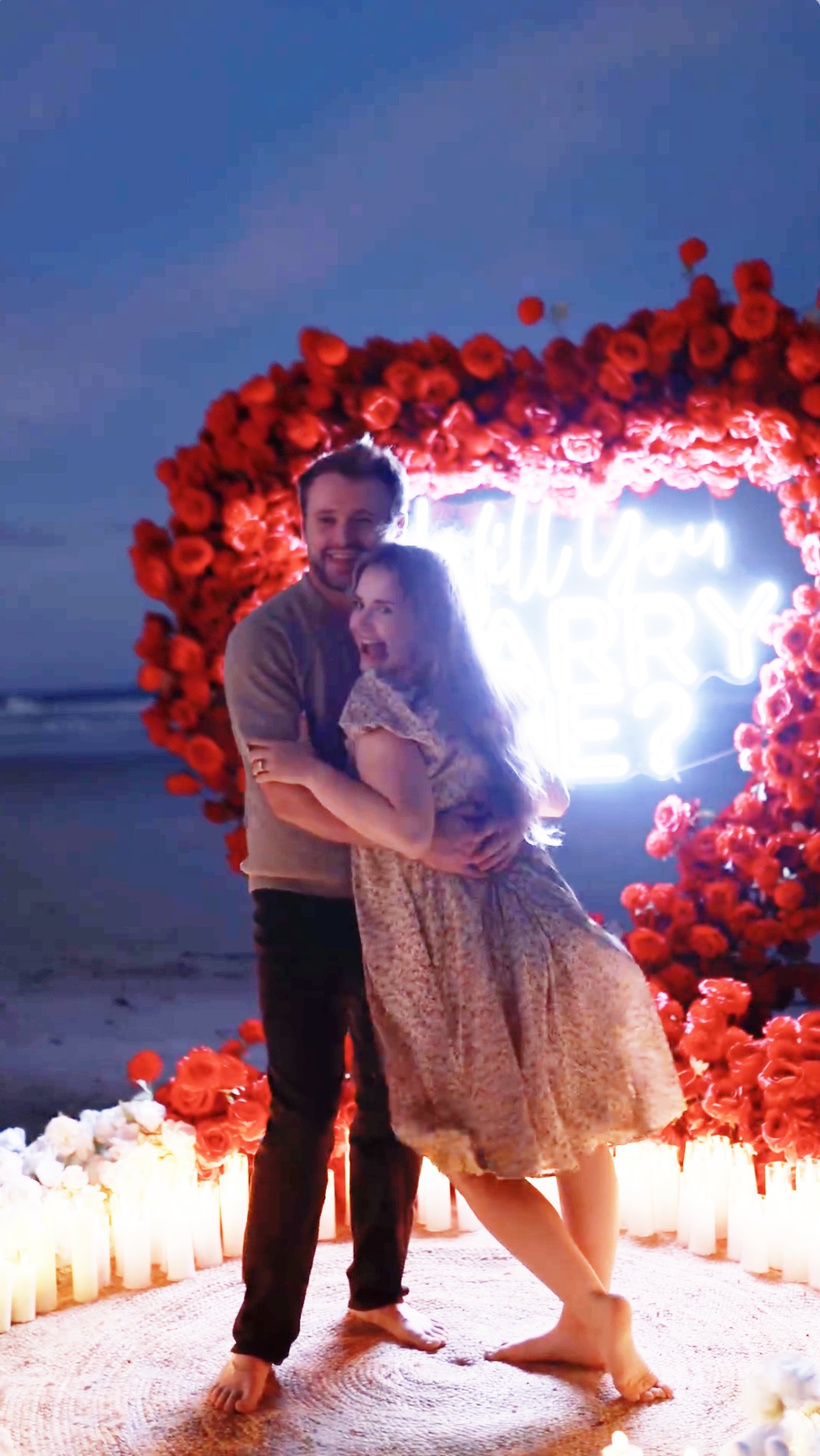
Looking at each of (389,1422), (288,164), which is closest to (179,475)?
(389,1422)

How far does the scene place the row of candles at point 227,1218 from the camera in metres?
3.12

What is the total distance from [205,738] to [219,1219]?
3.39 ft

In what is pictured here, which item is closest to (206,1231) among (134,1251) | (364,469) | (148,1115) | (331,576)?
(134,1251)

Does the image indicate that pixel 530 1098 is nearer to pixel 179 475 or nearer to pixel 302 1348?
pixel 302 1348

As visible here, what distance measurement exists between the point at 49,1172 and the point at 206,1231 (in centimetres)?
40

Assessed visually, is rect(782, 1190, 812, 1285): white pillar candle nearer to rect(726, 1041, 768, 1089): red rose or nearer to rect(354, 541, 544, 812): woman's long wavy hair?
rect(726, 1041, 768, 1089): red rose

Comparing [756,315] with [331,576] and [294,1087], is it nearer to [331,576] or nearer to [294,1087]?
[331,576]

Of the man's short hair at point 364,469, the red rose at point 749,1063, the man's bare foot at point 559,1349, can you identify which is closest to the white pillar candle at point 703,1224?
the red rose at point 749,1063

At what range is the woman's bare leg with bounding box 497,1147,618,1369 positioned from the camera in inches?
103

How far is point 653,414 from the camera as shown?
358 cm

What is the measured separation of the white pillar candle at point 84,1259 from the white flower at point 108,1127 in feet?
1.51

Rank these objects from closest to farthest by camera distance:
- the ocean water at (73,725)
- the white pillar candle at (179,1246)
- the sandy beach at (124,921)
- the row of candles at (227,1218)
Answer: the row of candles at (227,1218) → the white pillar candle at (179,1246) → the sandy beach at (124,921) → the ocean water at (73,725)

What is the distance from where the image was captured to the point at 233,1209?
3371 mm

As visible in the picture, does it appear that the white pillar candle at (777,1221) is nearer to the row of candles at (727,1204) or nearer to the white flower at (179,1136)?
the row of candles at (727,1204)
